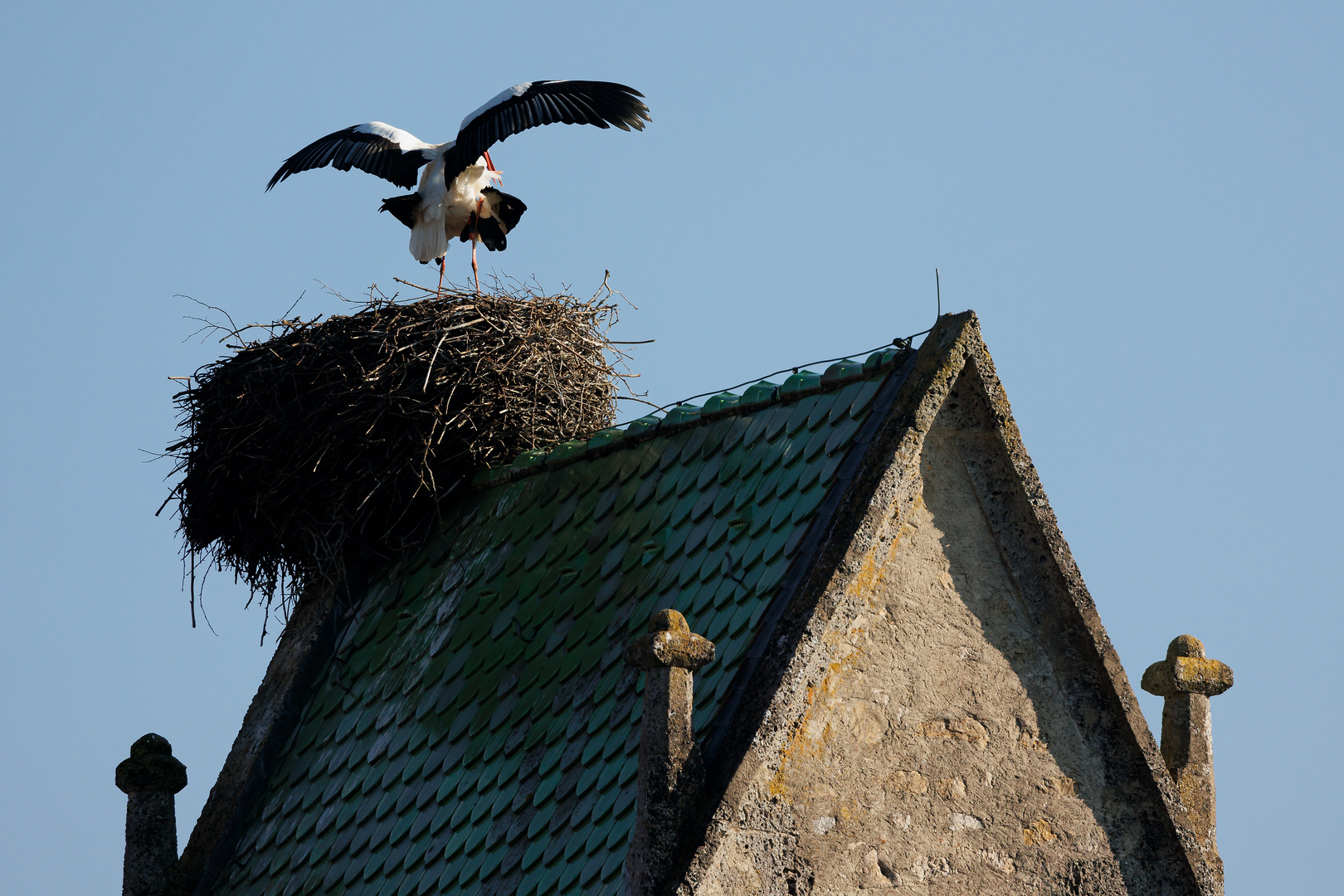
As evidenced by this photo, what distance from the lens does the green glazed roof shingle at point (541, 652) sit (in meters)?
7.84

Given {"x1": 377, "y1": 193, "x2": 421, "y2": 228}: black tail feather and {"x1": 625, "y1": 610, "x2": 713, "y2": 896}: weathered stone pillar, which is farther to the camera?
{"x1": 377, "y1": 193, "x2": 421, "y2": 228}: black tail feather

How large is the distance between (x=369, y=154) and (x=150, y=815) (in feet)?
19.4

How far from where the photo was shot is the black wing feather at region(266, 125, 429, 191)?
1391 centimetres

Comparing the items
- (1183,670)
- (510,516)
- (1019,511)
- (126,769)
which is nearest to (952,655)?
(1019,511)

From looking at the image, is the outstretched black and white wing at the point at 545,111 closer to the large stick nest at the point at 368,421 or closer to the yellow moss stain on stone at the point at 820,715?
the large stick nest at the point at 368,421

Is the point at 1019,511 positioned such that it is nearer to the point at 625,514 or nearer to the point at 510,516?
the point at 625,514

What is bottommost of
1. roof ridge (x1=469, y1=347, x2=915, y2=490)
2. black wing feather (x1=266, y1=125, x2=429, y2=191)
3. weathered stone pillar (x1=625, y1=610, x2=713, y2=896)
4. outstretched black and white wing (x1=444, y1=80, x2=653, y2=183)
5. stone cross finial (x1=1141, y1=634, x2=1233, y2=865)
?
weathered stone pillar (x1=625, y1=610, x2=713, y2=896)

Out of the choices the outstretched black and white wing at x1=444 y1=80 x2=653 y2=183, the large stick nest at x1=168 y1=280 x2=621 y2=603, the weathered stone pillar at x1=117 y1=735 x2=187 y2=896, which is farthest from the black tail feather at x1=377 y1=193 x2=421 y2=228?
the weathered stone pillar at x1=117 y1=735 x2=187 y2=896

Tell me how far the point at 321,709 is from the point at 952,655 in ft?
14.9

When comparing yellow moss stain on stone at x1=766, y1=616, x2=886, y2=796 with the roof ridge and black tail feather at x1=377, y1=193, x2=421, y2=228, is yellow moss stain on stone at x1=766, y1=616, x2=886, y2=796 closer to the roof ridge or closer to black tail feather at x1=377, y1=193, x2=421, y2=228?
the roof ridge

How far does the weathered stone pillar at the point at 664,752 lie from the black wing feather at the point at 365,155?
314 inches

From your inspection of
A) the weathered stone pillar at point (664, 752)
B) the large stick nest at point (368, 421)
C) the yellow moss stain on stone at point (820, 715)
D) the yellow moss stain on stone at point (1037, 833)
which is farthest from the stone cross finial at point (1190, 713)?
the large stick nest at point (368, 421)

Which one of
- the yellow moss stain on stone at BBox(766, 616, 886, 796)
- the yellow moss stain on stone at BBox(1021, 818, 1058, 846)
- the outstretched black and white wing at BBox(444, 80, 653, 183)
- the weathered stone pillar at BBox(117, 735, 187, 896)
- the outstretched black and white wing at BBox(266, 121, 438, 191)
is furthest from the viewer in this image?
the outstretched black and white wing at BBox(266, 121, 438, 191)

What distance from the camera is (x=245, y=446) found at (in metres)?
11.6
